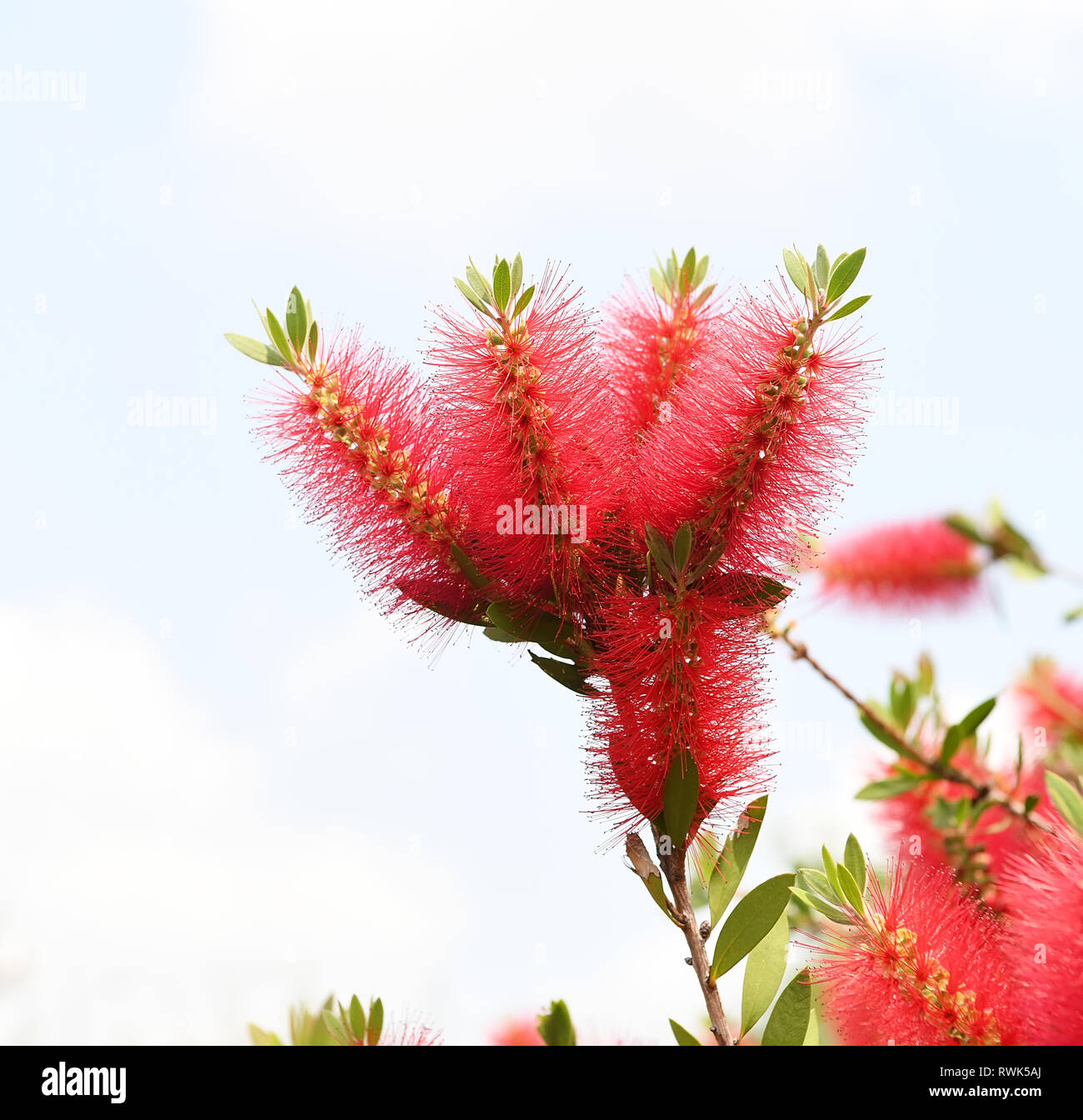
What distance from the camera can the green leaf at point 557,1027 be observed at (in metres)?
1.36

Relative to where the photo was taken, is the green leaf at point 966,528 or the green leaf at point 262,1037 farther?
the green leaf at point 966,528

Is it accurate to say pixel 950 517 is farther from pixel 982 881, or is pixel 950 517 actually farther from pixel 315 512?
pixel 315 512

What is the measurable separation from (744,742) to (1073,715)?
1.54 meters

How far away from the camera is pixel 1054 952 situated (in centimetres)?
98

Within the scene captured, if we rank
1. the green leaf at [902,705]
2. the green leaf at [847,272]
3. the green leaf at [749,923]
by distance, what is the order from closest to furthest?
the green leaf at [847,272] < the green leaf at [749,923] < the green leaf at [902,705]

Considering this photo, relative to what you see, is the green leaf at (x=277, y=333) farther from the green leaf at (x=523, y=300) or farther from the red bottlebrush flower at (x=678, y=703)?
the red bottlebrush flower at (x=678, y=703)

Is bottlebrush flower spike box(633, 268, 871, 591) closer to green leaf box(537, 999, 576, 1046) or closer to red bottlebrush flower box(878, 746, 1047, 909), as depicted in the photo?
green leaf box(537, 999, 576, 1046)

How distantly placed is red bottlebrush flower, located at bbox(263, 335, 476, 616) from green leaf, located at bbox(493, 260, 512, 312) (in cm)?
16

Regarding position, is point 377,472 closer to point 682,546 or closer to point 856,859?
point 682,546

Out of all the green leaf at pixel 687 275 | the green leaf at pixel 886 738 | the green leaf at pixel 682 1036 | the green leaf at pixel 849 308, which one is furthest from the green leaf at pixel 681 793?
the green leaf at pixel 886 738

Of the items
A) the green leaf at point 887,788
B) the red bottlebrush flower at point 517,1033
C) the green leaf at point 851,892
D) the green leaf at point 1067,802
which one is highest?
the green leaf at point 887,788

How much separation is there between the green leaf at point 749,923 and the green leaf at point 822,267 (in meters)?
0.74

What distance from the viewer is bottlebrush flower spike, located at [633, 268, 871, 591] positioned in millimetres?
1110
